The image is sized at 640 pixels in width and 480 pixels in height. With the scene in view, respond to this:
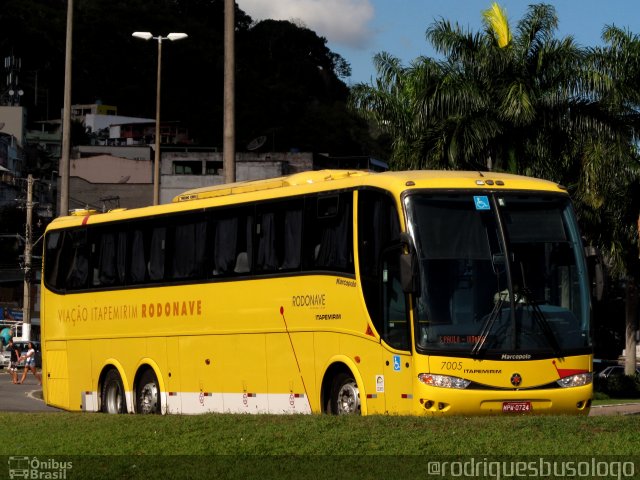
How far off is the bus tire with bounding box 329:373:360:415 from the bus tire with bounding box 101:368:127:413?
5.99m

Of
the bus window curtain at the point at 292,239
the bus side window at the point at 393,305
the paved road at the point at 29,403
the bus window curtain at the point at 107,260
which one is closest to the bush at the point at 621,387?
the paved road at the point at 29,403

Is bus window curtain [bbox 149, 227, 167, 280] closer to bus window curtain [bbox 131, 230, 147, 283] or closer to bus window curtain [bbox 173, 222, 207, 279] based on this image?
bus window curtain [bbox 131, 230, 147, 283]

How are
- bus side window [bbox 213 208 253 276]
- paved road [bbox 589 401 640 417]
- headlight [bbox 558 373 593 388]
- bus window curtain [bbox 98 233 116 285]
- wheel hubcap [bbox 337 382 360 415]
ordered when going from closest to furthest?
headlight [bbox 558 373 593 388]
wheel hubcap [bbox 337 382 360 415]
bus side window [bbox 213 208 253 276]
bus window curtain [bbox 98 233 116 285]
paved road [bbox 589 401 640 417]

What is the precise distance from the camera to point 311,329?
1877cm

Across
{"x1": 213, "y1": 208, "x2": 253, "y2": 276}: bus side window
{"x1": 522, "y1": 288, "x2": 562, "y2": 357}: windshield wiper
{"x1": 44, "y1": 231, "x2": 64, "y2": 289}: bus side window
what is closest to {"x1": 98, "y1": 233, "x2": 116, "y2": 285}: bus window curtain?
{"x1": 44, "y1": 231, "x2": 64, "y2": 289}: bus side window

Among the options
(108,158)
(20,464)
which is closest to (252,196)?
(20,464)

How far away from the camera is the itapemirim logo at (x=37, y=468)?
39.7 feet

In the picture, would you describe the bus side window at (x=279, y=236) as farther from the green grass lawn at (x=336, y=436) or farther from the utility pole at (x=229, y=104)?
the utility pole at (x=229, y=104)

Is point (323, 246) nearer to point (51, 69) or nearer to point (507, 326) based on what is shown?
point (507, 326)

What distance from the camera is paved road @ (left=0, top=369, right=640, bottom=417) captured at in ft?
97.4

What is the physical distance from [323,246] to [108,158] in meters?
90.3

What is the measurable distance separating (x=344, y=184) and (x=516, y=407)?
157 inches

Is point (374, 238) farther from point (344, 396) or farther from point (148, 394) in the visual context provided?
point (148, 394)

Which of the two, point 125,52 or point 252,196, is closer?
point 252,196
